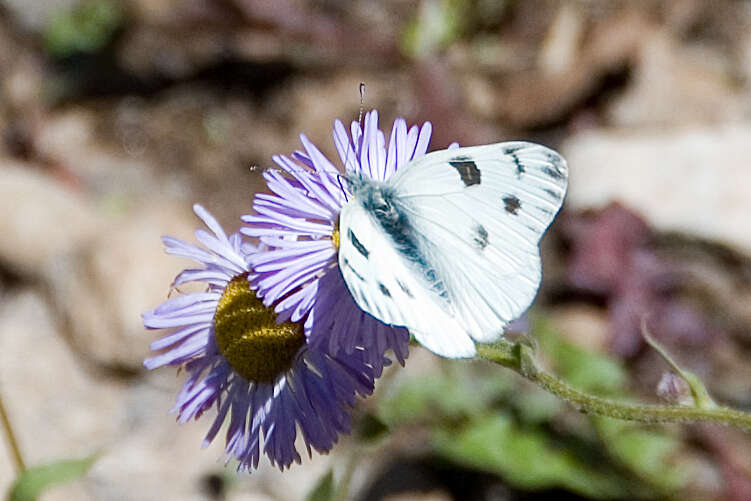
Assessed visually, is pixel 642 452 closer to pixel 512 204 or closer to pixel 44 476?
pixel 512 204

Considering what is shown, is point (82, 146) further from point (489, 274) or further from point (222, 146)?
point (489, 274)

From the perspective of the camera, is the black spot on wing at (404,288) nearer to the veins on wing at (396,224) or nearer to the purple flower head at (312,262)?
the veins on wing at (396,224)

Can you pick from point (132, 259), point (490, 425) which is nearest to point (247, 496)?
point (490, 425)

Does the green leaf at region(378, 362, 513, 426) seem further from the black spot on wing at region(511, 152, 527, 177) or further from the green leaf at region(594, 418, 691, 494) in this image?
the black spot on wing at region(511, 152, 527, 177)

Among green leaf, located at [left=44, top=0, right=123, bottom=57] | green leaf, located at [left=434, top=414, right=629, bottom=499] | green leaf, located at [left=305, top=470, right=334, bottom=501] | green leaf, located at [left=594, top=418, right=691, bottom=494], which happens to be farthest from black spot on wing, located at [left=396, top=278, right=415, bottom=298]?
green leaf, located at [left=44, top=0, right=123, bottom=57]

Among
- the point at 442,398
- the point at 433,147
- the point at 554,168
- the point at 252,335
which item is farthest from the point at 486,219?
the point at 433,147
